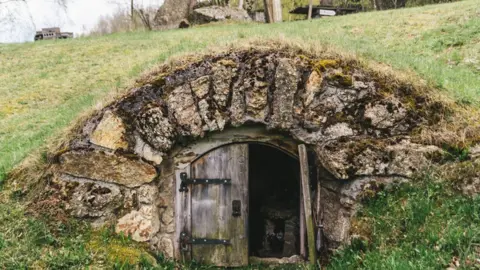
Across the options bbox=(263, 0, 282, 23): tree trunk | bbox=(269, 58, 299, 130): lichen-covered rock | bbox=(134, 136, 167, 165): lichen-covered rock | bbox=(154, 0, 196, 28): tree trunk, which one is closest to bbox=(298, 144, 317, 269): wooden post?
bbox=(269, 58, 299, 130): lichen-covered rock

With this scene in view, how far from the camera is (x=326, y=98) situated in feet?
16.8

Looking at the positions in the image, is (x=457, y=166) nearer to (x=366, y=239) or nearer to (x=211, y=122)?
(x=366, y=239)

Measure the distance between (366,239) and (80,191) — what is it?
11.2 feet

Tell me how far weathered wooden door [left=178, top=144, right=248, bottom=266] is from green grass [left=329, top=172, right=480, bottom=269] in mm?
1390

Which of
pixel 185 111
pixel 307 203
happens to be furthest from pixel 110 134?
pixel 307 203

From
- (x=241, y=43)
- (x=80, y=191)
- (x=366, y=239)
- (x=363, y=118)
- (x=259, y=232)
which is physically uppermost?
(x=241, y=43)

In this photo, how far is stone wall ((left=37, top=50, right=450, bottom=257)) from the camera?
494 centimetres

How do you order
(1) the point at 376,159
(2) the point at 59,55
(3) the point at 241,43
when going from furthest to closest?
(2) the point at 59,55 < (3) the point at 241,43 < (1) the point at 376,159

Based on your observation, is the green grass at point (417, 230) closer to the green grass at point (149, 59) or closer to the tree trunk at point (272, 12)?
the green grass at point (149, 59)

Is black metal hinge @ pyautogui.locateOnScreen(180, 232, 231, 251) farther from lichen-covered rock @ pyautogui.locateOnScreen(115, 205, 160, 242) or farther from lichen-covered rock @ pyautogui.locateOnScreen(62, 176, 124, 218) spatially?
lichen-covered rock @ pyautogui.locateOnScreen(62, 176, 124, 218)

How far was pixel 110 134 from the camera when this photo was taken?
198 inches

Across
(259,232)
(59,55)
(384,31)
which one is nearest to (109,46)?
(59,55)

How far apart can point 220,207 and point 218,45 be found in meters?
2.37

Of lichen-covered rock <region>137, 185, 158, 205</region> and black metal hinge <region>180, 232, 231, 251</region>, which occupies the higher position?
lichen-covered rock <region>137, 185, 158, 205</region>
